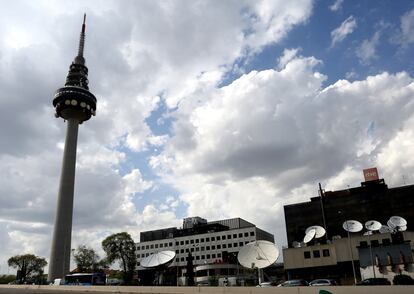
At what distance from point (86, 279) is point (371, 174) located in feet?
299

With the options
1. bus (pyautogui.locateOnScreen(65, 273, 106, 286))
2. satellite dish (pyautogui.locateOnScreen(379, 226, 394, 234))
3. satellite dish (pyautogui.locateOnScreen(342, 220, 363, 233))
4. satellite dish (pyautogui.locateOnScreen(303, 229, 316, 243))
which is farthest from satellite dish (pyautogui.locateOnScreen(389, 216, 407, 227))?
bus (pyautogui.locateOnScreen(65, 273, 106, 286))

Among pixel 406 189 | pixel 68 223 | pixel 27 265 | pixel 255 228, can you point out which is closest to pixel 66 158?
pixel 68 223

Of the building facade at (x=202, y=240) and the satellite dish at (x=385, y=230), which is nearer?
the satellite dish at (x=385, y=230)

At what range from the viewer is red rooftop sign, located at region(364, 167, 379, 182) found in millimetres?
123356

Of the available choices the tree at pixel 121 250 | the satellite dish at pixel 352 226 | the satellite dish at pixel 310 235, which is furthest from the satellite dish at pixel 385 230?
the tree at pixel 121 250

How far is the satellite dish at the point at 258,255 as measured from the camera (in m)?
56.8

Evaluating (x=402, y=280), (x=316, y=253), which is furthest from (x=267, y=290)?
(x=316, y=253)

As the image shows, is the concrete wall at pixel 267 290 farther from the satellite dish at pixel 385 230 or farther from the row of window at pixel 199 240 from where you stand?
the row of window at pixel 199 240

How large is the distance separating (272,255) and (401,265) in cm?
2773

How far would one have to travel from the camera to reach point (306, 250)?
302 ft

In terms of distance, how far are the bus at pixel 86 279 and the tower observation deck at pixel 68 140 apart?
32588mm

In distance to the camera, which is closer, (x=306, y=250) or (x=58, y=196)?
(x=306, y=250)

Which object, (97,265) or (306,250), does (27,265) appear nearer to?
(97,265)

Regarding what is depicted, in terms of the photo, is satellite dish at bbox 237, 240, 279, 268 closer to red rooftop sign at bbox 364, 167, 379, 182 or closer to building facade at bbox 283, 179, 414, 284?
building facade at bbox 283, 179, 414, 284
